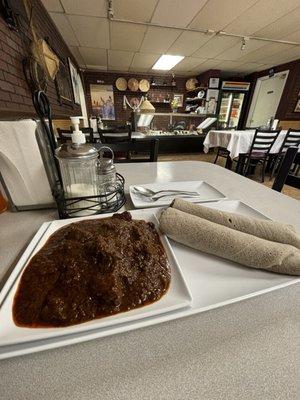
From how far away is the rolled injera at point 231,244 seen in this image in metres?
0.34

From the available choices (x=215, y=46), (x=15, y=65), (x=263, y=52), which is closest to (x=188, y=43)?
(x=215, y=46)

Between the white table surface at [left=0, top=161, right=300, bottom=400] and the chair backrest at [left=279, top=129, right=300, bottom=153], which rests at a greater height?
the white table surface at [left=0, top=161, right=300, bottom=400]

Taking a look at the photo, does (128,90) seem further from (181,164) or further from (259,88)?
(181,164)

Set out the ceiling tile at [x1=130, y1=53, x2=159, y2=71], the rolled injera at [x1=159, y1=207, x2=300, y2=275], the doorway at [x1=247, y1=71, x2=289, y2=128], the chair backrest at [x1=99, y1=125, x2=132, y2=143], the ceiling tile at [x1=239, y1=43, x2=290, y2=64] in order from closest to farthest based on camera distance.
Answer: the rolled injera at [x1=159, y1=207, x2=300, y2=275] → the chair backrest at [x1=99, y1=125, x2=132, y2=143] → the ceiling tile at [x1=239, y1=43, x2=290, y2=64] → the ceiling tile at [x1=130, y1=53, x2=159, y2=71] → the doorway at [x1=247, y1=71, x2=289, y2=128]

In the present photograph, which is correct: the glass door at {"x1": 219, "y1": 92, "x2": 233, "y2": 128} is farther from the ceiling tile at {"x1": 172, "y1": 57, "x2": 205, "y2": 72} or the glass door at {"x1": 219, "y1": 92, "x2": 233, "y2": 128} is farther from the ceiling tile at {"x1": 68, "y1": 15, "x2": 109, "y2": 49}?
the ceiling tile at {"x1": 68, "y1": 15, "x2": 109, "y2": 49}

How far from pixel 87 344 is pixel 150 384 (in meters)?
0.10

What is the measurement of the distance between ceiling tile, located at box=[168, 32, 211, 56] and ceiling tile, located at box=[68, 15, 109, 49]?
1.32 metres

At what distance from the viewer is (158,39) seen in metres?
3.56

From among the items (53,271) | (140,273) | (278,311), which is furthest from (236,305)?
(53,271)

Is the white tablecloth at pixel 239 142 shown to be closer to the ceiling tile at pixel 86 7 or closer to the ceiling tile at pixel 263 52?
the ceiling tile at pixel 263 52

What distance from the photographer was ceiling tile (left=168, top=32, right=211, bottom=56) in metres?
3.39

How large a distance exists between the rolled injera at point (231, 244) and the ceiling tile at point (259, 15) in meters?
3.46

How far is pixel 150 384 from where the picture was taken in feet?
0.75

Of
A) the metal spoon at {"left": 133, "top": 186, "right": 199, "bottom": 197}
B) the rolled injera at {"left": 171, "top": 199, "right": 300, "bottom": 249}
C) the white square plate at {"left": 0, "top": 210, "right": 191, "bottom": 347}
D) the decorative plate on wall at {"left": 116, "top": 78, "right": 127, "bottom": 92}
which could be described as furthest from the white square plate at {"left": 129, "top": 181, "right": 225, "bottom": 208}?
the decorative plate on wall at {"left": 116, "top": 78, "right": 127, "bottom": 92}
